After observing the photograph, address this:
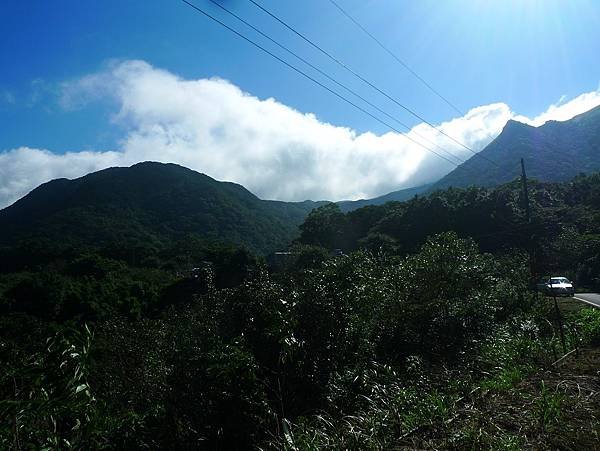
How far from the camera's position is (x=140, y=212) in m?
89.2

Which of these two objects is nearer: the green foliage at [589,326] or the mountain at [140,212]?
the green foliage at [589,326]

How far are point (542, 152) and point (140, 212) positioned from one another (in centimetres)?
6769

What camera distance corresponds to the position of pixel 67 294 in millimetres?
33938

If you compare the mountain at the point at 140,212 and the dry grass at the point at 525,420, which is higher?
the mountain at the point at 140,212

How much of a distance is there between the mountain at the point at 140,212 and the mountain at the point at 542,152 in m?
33.9

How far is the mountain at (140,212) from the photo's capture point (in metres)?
76.0

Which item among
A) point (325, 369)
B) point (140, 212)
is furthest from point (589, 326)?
point (140, 212)

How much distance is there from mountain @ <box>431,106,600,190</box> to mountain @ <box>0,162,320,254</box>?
1333 inches

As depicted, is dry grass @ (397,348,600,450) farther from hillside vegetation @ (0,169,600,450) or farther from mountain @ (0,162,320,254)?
mountain @ (0,162,320,254)

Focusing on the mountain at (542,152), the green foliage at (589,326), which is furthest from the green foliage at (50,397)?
the mountain at (542,152)

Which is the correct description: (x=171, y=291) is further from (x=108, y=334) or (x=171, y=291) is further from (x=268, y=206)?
(x=268, y=206)

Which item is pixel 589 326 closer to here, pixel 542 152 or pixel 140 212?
pixel 542 152

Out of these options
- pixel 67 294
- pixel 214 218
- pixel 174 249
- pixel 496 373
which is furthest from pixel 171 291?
pixel 214 218

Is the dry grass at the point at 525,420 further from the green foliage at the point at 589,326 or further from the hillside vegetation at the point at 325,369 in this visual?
the green foliage at the point at 589,326
